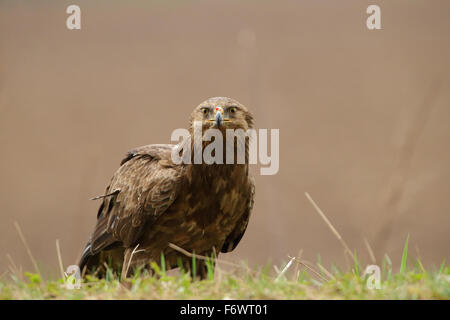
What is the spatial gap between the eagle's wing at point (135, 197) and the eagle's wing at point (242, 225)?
1.86 feet

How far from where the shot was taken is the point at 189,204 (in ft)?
16.5

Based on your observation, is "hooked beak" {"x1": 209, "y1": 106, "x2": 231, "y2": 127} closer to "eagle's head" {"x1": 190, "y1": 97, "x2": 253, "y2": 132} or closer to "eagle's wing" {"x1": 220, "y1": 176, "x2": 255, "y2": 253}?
"eagle's head" {"x1": 190, "y1": 97, "x2": 253, "y2": 132}

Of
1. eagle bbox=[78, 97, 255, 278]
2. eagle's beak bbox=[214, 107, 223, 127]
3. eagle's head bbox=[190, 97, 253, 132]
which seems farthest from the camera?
eagle bbox=[78, 97, 255, 278]

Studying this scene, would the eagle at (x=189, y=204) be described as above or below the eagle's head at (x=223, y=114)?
below

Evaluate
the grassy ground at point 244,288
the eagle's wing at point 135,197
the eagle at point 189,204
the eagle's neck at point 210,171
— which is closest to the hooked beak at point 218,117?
the eagle at point 189,204

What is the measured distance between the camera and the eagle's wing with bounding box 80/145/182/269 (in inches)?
197

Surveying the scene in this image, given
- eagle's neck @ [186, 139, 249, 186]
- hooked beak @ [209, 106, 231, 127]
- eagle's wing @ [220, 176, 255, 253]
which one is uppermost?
hooked beak @ [209, 106, 231, 127]

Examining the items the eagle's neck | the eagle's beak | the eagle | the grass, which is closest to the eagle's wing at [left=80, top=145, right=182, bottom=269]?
the eagle

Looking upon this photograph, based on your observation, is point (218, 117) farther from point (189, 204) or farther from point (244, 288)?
point (244, 288)

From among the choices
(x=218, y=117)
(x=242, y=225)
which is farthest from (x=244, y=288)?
(x=242, y=225)

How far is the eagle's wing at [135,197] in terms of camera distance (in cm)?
500

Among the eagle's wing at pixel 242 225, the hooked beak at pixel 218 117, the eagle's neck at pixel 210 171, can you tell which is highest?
the hooked beak at pixel 218 117

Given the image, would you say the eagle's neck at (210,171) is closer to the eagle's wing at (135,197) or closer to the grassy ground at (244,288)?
the eagle's wing at (135,197)
